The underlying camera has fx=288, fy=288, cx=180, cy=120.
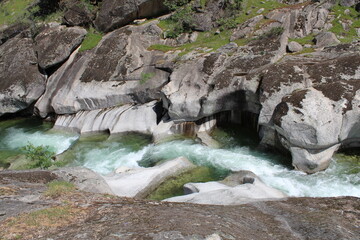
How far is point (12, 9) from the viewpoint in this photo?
44812 mm

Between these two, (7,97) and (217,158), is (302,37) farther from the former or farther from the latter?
(7,97)

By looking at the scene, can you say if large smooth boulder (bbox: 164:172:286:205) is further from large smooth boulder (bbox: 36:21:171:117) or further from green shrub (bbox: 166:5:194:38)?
green shrub (bbox: 166:5:194:38)

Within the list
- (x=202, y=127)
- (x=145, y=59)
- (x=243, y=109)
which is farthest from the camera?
(x=145, y=59)

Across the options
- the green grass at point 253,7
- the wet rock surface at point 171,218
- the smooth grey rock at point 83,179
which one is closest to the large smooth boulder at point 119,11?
the green grass at point 253,7

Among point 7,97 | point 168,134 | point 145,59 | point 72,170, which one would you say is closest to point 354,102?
point 168,134

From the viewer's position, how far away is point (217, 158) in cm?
1681

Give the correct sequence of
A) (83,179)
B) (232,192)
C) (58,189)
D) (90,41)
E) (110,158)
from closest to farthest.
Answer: (58,189)
(232,192)
(83,179)
(110,158)
(90,41)

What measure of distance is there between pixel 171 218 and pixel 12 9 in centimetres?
4993

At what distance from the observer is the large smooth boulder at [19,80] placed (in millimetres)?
27734

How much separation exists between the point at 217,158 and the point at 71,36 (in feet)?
71.1

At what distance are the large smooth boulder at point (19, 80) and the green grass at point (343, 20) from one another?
27.5m

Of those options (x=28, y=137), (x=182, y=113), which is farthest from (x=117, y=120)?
(x=28, y=137)

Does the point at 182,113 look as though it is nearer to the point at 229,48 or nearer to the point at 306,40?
the point at 229,48

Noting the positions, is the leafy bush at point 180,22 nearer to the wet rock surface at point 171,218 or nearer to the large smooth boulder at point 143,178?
the large smooth boulder at point 143,178
